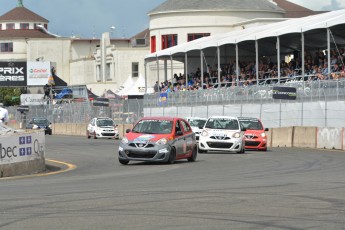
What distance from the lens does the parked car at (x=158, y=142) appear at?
27.6 m

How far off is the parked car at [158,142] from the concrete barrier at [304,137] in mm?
12296

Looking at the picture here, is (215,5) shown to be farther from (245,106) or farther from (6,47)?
(6,47)

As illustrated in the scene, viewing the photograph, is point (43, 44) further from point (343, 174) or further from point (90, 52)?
point (343, 174)

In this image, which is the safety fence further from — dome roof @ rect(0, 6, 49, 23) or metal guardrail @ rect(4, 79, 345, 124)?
dome roof @ rect(0, 6, 49, 23)

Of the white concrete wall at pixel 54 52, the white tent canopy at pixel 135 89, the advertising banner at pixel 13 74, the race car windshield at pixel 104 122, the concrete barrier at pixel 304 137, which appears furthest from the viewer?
the white concrete wall at pixel 54 52

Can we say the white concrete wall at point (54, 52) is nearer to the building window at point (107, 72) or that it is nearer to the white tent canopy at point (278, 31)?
the building window at point (107, 72)

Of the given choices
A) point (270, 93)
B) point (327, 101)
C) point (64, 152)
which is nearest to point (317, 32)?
point (270, 93)

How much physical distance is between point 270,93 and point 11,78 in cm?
5084

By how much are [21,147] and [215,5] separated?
71665 millimetres

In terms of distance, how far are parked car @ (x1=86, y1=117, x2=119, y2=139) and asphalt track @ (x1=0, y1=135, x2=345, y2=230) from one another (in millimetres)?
31704

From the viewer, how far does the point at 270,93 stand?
47969mm

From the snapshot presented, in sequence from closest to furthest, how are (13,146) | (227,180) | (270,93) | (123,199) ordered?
(123,199), (227,180), (13,146), (270,93)

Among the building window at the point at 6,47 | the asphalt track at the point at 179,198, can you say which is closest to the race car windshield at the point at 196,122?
the asphalt track at the point at 179,198

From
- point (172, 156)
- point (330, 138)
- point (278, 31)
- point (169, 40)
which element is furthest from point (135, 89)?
point (172, 156)
